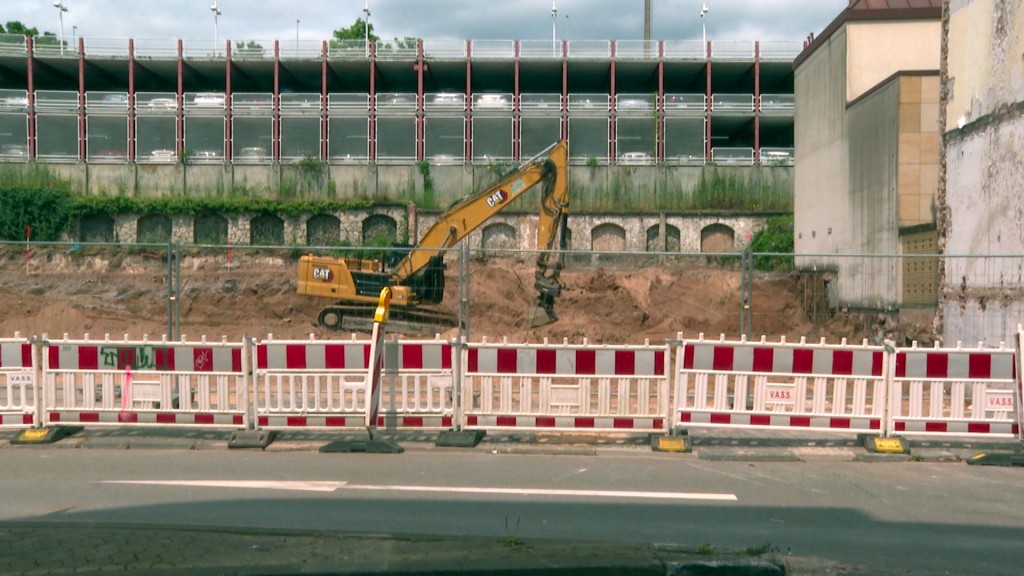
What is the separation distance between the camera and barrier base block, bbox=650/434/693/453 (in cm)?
1009

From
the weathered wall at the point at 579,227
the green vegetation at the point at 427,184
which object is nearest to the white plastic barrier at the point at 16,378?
the weathered wall at the point at 579,227

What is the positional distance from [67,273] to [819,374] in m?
14.9

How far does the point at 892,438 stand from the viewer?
397 inches

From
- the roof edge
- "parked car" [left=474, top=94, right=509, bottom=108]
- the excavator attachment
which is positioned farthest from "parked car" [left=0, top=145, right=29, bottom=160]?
the roof edge

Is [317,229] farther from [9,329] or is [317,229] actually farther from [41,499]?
[41,499]

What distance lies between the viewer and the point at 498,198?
22.7m

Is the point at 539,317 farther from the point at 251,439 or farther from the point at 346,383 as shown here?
the point at 251,439

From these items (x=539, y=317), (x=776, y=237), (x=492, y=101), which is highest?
(x=492, y=101)

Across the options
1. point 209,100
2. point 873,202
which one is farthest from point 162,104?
point 873,202

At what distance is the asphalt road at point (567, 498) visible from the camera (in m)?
6.75

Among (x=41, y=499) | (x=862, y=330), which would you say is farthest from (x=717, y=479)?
(x=862, y=330)

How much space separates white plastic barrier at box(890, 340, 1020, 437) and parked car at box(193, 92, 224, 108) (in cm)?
4320

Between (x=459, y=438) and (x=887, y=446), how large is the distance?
471 centimetres

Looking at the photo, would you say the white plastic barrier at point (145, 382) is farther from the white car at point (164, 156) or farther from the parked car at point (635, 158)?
the white car at point (164, 156)
